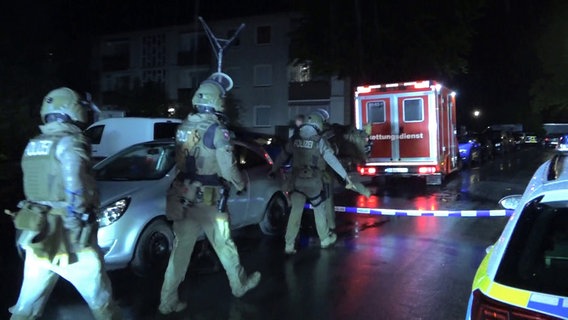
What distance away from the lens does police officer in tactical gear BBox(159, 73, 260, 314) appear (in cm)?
478

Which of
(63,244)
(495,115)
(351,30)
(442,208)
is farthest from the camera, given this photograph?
(495,115)

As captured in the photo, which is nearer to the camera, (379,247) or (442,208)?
(379,247)

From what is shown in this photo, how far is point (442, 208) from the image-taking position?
11039 millimetres

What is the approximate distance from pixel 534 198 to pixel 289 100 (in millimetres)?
34120

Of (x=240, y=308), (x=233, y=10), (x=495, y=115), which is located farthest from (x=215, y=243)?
(x=495, y=115)

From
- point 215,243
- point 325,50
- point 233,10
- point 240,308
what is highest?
point 233,10

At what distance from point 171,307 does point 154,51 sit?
38570mm

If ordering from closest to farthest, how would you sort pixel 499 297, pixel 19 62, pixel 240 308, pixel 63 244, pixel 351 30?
pixel 499 297 → pixel 63 244 → pixel 240 308 → pixel 351 30 → pixel 19 62

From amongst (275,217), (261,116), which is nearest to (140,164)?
(275,217)

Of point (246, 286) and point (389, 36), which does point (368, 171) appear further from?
point (246, 286)

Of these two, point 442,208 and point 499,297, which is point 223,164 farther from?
point 442,208

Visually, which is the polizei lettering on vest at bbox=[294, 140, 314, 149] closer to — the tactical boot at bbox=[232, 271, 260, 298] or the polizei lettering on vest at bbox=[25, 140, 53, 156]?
the tactical boot at bbox=[232, 271, 260, 298]

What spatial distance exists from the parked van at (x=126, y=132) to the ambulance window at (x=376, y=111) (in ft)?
16.8

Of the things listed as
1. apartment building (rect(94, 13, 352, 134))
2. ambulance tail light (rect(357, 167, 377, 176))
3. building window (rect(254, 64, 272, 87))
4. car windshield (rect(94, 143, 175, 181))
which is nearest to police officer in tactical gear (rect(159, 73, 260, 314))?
car windshield (rect(94, 143, 175, 181))
